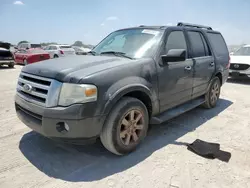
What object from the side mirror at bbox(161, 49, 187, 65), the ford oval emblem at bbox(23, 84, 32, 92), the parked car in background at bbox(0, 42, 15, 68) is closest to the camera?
the ford oval emblem at bbox(23, 84, 32, 92)

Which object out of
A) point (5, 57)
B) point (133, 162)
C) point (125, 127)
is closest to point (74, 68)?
point (125, 127)

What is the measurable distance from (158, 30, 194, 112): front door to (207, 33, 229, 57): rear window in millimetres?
1433

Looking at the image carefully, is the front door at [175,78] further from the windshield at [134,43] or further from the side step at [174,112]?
the windshield at [134,43]

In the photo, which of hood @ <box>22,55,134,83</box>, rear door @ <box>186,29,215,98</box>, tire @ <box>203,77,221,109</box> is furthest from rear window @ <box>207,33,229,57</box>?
hood @ <box>22,55,134,83</box>

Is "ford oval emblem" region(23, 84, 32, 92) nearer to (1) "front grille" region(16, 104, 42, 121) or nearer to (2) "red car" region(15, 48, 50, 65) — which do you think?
(1) "front grille" region(16, 104, 42, 121)

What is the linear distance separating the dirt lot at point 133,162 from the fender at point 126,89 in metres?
0.76

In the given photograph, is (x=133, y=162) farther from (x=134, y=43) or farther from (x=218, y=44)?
(x=218, y=44)

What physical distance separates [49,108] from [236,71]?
339 inches

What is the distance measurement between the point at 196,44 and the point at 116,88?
2.60m

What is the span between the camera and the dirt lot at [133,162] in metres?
2.55

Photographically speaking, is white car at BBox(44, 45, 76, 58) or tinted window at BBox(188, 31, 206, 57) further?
white car at BBox(44, 45, 76, 58)

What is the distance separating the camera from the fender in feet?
8.87

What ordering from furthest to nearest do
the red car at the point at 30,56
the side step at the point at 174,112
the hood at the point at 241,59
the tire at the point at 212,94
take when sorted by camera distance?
the red car at the point at 30,56, the hood at the point at 241,59, the tire at the point at 212,94, the side step at the point at 174,112

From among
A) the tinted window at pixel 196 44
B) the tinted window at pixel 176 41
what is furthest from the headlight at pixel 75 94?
the tinted window at pixel 196 44
